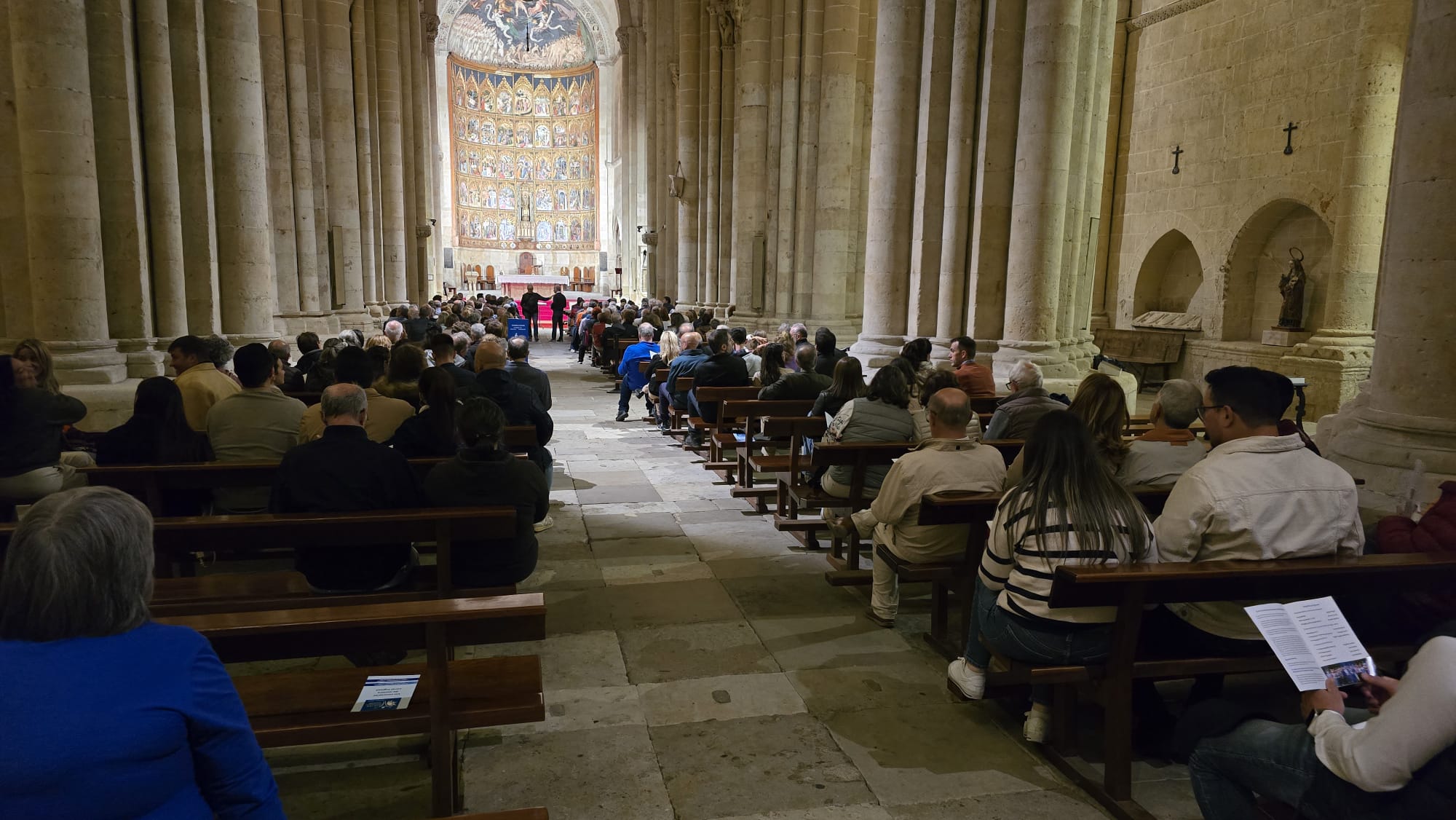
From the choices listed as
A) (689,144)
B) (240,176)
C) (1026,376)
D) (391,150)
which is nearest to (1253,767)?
(1026,376)

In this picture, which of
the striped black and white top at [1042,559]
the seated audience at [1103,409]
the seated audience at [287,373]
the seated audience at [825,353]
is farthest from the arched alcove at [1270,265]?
the seated audience at [287,373]

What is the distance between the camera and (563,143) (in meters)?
48.3

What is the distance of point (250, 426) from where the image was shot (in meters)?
5.50

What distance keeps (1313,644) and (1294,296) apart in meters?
14.1

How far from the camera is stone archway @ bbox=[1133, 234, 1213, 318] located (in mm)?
16812

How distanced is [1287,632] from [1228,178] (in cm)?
1538

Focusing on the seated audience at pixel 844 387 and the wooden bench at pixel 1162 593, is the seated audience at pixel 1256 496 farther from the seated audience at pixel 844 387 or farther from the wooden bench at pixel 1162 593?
the seated audience at pixel 844 387

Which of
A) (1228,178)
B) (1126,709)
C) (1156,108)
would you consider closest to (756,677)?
(1126,709)

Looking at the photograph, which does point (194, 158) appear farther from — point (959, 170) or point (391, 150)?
point (391, 150)

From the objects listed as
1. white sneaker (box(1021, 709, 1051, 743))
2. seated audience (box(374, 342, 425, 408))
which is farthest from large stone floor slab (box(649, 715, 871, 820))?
seated audience (box(374, 342, 425, 408))

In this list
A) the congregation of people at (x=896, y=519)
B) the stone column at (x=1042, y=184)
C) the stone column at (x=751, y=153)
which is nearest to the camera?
the congregation of people at (x=896, y=519)

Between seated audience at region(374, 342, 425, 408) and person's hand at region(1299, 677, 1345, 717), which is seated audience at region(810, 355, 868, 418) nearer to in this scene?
seated audience at region(374, 342, 425, 408)

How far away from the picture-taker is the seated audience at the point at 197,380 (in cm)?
603

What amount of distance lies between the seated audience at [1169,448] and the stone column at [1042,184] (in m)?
4.58
